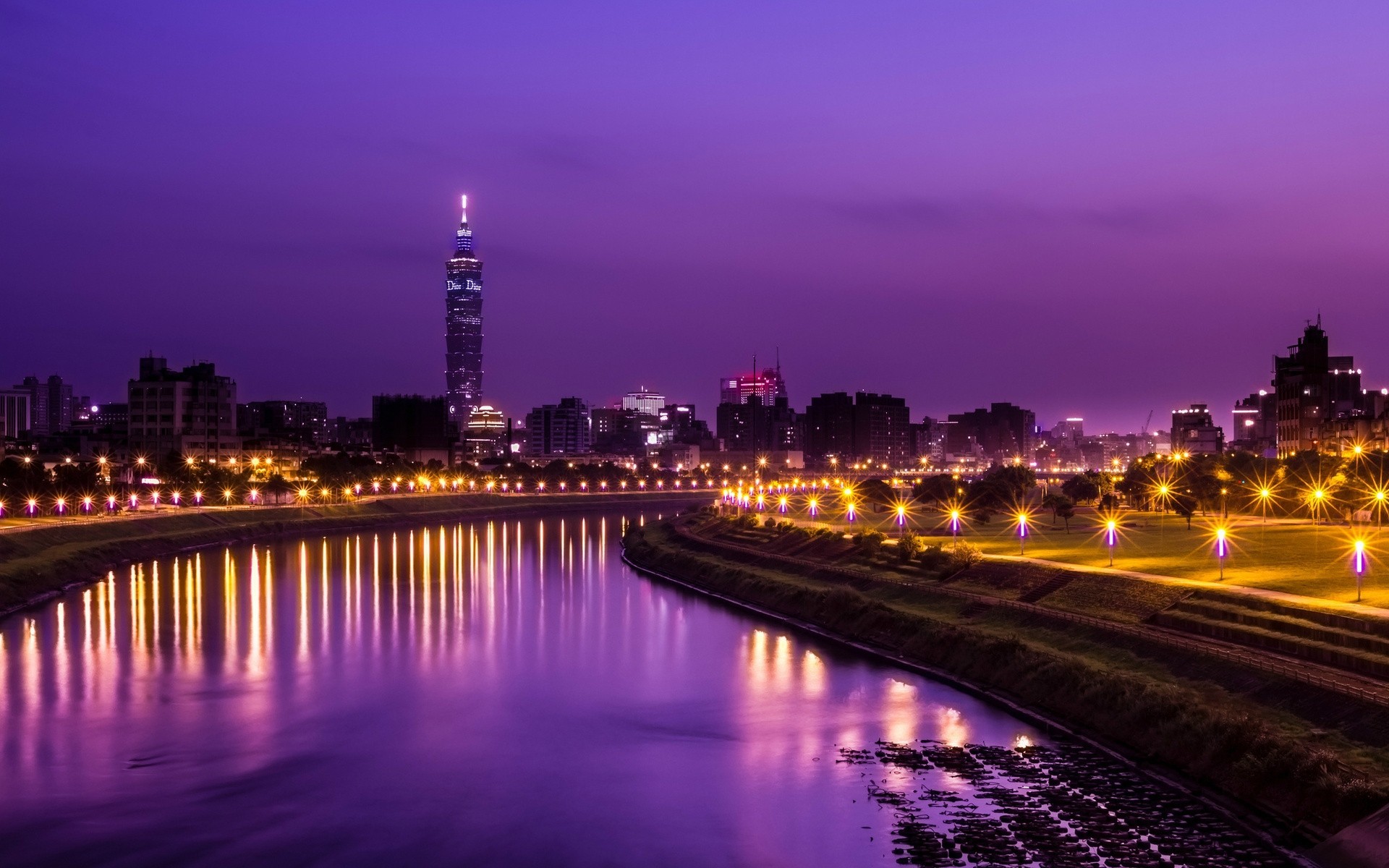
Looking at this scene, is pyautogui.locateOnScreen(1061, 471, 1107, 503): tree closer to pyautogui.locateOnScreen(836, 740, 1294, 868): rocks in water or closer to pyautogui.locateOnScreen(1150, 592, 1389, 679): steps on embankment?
pyautogui.locateOnScreen(1150, 592, 1389, 679): steps on embankment

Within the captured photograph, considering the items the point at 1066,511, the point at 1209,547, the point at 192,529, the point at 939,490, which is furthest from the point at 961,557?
the point at 192,529

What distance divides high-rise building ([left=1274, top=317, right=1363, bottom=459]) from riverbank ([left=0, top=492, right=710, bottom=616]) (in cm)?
6346

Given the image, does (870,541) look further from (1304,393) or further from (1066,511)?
(1304,393)

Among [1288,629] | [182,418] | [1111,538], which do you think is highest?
[182,418]

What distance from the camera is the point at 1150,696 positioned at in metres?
29.2

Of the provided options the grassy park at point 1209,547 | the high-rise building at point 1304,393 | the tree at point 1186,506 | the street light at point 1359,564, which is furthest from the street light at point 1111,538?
the high-rise building at point 1304,393

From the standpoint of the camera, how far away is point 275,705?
37.0 meters

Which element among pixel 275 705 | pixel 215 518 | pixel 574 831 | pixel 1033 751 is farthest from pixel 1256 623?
pixel 215 518

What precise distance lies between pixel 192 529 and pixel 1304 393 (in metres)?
87.9

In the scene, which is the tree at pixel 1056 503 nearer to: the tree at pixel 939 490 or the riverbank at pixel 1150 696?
the tree at pixel 939 490

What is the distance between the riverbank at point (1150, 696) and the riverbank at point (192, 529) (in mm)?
33174

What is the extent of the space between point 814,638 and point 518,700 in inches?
519

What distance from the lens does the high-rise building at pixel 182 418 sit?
148 meters

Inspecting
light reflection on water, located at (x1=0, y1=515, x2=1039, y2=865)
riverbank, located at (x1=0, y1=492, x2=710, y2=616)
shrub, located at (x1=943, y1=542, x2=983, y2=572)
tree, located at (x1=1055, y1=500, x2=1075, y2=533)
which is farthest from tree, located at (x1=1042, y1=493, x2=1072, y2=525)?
riverbank, located at (x1=0, y1=492, x2=710, y2=616)
